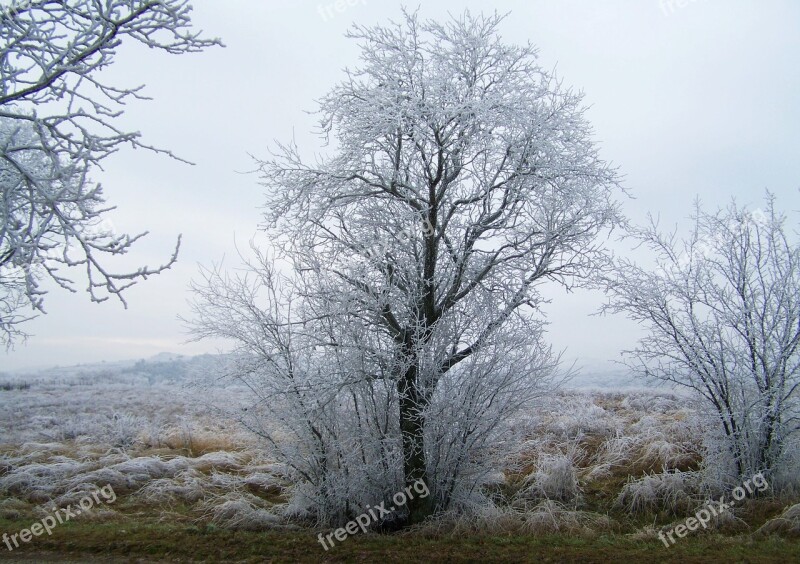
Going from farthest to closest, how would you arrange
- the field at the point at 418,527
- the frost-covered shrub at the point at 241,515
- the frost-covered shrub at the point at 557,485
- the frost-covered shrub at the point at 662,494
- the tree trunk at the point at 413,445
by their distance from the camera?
the frost-covered shrub at the point at 557,485, the frost-covered shrub at the point at 662,494, the frost-covered shrub at the point at 241,515, the tree trunk at the point at 413,445, the field at the point at 418,527

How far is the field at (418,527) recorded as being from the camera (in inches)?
267

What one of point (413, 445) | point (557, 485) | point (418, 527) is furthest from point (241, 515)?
point (557, 485)

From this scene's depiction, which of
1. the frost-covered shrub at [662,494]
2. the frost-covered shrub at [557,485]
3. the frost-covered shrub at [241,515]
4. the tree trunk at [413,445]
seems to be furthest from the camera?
the frost-covered shrub at [557,485]

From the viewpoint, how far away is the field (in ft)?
22.2

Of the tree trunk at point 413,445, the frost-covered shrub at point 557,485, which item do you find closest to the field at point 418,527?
the frost-covered shrub at point 557,485

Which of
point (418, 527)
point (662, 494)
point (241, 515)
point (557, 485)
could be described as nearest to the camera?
point (418, 527)

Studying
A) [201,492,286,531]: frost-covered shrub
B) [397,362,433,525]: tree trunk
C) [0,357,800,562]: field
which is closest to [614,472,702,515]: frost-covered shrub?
[0,357,800,562]: field

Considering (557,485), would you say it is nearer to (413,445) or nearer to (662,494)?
(662,494)

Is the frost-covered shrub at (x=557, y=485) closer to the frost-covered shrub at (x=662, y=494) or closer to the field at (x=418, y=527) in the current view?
the field at (x=418, y=527)

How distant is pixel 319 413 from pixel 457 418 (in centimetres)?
180

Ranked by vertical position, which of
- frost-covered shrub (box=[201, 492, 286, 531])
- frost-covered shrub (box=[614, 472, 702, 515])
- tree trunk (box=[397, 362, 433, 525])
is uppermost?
tree trunk (box=[397, 362, 433, 525])

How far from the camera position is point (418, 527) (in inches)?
298

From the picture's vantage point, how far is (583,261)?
7844mm

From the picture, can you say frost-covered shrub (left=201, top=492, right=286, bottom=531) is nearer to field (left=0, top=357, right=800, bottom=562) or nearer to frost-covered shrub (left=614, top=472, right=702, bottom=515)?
field (left=0, top=357, right=800, bottom=562)
